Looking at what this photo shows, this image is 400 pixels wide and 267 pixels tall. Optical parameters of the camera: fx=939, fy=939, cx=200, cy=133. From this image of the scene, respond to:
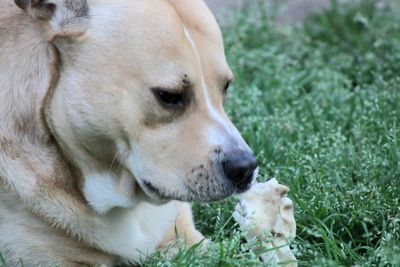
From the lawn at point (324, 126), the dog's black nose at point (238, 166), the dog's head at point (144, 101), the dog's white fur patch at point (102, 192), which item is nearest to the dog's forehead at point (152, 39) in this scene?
the dog's head at point (144, 101)

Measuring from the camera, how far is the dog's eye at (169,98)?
319cm

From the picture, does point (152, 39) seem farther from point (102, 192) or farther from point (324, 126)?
point (324, 126)

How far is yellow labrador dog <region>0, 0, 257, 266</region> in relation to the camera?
126 inches

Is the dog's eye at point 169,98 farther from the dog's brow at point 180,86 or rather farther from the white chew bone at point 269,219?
the white chew bone at point 269,219

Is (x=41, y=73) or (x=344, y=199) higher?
(x=41, y=73)

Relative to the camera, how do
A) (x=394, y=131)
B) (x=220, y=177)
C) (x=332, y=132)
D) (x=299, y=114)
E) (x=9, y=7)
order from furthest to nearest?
(x=299, y=114) < (x=332, y=132) < (x=394, y=131) < (x=9, y=7) < (x=220, y=177)

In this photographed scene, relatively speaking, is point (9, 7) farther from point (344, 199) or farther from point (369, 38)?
point (369, 38)

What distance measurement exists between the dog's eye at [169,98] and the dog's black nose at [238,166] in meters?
0.25

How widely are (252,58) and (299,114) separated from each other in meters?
0.88

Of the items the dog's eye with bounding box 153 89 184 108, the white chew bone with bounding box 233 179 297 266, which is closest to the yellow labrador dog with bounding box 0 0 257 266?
the dog's eye with bounding box 153 89 184 108

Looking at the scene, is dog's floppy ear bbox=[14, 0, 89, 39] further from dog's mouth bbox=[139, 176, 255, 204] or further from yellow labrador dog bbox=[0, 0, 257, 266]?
dog's mouth bbox=[139, 176, 255, 204]

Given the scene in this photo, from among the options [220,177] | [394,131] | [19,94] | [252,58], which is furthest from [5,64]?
[252,58]

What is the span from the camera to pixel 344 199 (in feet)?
12.5

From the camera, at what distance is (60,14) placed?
329cm
